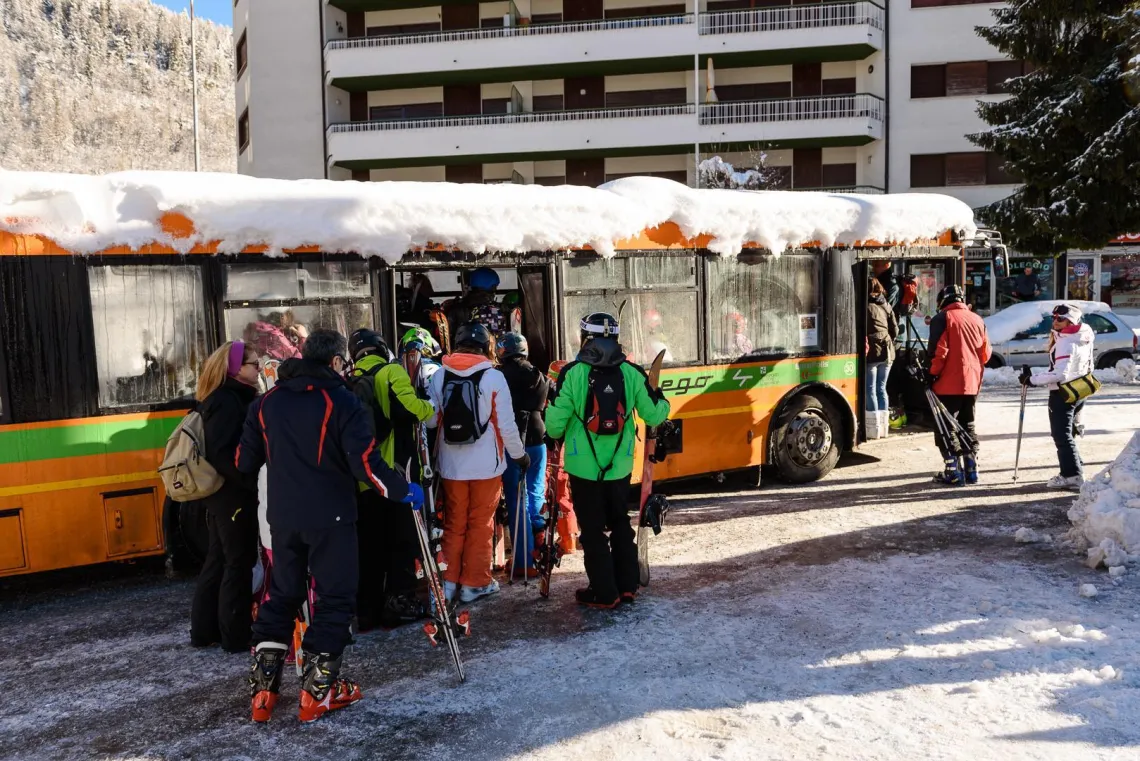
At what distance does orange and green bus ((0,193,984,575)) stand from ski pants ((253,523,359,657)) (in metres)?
1.76

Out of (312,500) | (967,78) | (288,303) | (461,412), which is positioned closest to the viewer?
(312,500)

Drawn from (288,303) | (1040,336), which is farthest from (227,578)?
(1040,336)

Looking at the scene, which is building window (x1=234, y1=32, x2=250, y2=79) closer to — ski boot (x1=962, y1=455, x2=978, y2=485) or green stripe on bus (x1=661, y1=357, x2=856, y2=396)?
green stripe on bus (x1=661, y1=357, x2=856, y2=396)

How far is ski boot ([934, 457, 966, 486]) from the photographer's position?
954 cm

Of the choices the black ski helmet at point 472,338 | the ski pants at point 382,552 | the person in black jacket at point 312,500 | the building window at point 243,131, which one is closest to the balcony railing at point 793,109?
the building window at point 243,131

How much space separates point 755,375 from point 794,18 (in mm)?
26481

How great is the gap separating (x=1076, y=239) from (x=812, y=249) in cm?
1425

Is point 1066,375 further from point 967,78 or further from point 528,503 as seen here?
point 967,78

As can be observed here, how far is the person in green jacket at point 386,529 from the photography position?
5887mm

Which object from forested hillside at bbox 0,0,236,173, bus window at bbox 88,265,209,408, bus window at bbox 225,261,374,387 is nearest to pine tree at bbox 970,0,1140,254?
bus window at bbox 225,261,374,387

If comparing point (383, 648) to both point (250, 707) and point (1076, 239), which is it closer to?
point (250, 707)

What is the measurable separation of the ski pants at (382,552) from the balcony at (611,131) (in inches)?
1136

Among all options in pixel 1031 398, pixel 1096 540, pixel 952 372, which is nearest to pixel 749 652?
pixel 1096 540

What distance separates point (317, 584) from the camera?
474 cm
